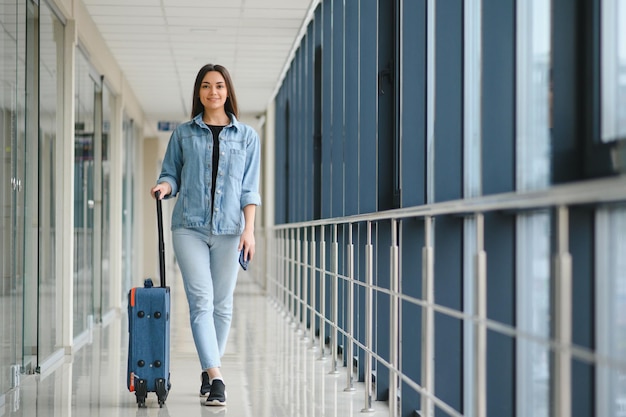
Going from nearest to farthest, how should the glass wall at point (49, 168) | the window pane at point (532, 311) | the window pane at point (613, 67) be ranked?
1. the window pane at point (613, 67)
2. the window pane at point (532, 311)
3. the glass wall at point (49, 168)

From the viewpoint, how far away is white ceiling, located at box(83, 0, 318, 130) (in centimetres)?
775

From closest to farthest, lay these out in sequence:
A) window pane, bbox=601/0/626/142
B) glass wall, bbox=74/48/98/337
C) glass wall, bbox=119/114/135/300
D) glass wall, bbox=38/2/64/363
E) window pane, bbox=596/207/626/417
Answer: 1. window pane, bbox=596/207/626/417
2. window pane, bbox=601/0/626/142
3. glass wall, bbox=38/2/64/363
4. glass wall, bbox=74/48/98/337
5. glass wall, bbox=119/114/135/300

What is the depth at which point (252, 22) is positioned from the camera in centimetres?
833

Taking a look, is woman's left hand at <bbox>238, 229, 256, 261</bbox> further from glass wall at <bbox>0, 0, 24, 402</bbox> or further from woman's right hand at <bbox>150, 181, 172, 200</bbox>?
glass wall at <bbox>0, 0, 24, 402</bbox>

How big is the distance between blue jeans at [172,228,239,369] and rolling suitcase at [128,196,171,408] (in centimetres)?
13

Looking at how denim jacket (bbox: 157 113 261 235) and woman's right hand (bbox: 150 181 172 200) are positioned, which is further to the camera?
denim jacket (bbox: 157 113 261 235)

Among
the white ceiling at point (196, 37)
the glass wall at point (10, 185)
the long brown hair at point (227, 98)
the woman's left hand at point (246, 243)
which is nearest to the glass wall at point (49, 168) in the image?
the glass wall at point (10, 185)

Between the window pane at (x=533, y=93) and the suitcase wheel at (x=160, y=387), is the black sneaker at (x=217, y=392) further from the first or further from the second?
the window pane at (x=533, y=93)

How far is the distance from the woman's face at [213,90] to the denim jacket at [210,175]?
0.29 ft

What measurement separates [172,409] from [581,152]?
102 inches

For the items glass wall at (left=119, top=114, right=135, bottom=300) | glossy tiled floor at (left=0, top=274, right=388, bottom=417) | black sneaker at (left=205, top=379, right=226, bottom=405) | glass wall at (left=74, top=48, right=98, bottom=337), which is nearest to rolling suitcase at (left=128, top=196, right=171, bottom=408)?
glossy tiled floor at (left=0, top=274, right=388, bottom=417)

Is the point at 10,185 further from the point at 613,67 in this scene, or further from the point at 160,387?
the point at 613,67

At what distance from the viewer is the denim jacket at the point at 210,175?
14.5ft

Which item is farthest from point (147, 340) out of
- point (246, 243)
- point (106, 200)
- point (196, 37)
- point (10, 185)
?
point (106, 200)
